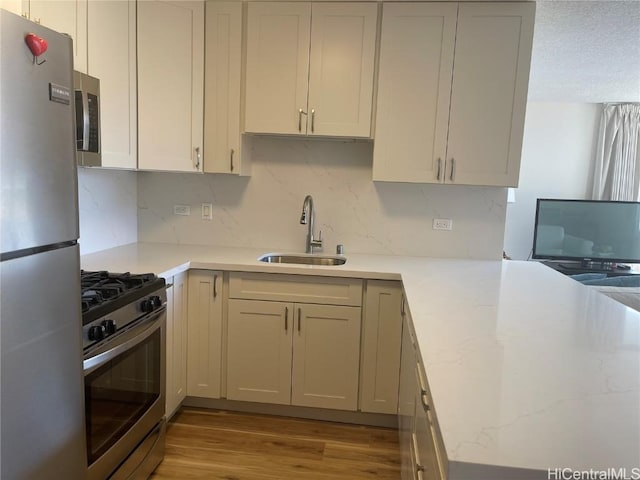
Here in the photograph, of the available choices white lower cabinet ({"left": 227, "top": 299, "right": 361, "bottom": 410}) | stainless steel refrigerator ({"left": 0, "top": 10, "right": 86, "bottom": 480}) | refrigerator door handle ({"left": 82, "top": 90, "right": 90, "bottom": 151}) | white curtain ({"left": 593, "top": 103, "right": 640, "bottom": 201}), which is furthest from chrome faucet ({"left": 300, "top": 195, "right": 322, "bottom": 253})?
white curtain ({"left": 593, "top": 103, "right": 640, "bottom": 201})

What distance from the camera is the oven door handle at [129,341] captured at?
156cm

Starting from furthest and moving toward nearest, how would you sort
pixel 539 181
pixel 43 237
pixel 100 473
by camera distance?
1. pixel 539 181
2. pixel 100 473
3. pixel 43 237

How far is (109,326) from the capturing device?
1.66 m

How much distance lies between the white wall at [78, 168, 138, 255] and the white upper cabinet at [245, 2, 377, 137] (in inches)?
38.2

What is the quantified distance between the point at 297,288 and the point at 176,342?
2.38ft

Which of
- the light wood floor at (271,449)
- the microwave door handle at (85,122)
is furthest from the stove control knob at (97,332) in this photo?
the light wood floor at (271,449)

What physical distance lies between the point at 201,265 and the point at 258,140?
994 mm

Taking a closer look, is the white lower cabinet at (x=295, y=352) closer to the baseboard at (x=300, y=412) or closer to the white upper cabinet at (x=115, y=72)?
the baseboard at (x=300, y=412)

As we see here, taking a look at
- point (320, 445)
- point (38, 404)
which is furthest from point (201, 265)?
point (38, 404)

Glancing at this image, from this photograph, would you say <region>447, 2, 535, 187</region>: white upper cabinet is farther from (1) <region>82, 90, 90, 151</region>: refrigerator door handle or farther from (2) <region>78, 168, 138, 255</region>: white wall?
(2) <region>78, 168, 138, 255</region>: white wall

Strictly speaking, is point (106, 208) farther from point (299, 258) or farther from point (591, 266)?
point (591, 266)

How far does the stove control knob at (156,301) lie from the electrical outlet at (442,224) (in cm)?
183

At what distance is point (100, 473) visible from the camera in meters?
1.65

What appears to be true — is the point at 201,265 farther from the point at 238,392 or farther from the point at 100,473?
the point at 100,473
